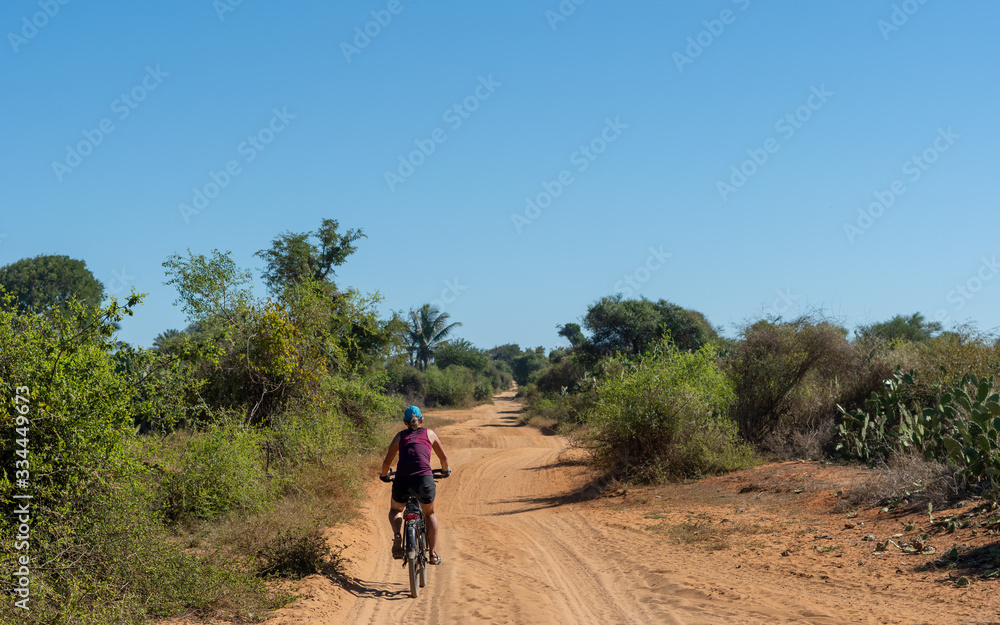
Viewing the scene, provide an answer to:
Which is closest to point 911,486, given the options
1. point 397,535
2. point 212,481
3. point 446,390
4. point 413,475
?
point 413,475

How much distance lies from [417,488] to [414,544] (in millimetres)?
596

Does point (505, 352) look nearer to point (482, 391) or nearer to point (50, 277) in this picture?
point (482, 391)

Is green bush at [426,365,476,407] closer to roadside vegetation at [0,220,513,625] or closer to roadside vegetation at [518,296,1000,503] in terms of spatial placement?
roadside vegetation at [518,296,1000,503]

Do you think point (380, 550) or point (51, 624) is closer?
point (51, 624)

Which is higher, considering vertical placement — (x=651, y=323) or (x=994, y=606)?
(x=651, y=323)

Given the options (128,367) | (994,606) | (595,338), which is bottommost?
(994,606)

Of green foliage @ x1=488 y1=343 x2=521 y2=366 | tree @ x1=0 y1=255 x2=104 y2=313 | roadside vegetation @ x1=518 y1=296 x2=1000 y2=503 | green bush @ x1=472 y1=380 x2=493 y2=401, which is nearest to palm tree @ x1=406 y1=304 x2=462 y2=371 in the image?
green bush @ x1=472 y1=380 x2=493 y2=401

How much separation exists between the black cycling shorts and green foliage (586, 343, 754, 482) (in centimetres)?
972

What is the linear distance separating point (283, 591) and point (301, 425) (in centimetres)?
669

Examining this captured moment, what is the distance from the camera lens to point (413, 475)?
7852mm

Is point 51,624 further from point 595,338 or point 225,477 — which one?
point 595,338

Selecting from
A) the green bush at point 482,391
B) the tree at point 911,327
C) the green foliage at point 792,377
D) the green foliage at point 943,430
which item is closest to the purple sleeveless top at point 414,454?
the green foliage at point 943,430

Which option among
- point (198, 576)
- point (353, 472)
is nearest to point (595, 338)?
point (353, 472)

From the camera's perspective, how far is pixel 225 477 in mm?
9336
